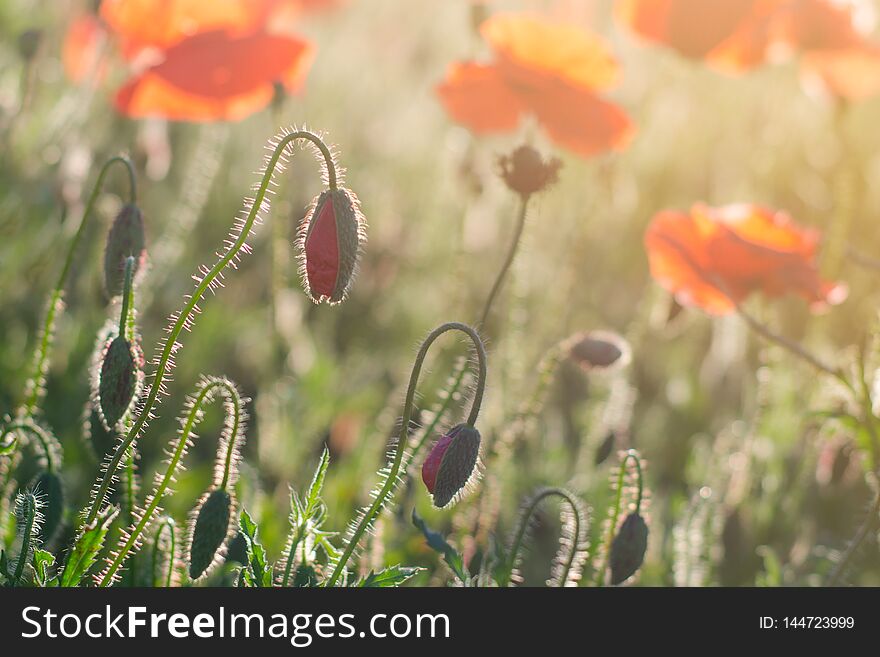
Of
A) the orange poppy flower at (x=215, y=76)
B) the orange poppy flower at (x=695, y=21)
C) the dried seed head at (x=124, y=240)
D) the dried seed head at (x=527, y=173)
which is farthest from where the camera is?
the orange poppy flower at (x=695, y=21)

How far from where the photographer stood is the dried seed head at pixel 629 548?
1.69 m

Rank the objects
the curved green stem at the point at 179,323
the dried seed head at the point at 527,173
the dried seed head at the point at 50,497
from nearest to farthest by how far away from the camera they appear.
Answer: the curved green stem at the point at 179,323, the dried seed head at the point at 50,497, the dried seed head at the point at 527,173

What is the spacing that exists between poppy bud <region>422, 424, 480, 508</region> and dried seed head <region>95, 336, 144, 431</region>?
16.6 inches

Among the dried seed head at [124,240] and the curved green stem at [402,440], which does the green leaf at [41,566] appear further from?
the dried seed head at [124,240]

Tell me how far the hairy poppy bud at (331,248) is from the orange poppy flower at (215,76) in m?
0.96

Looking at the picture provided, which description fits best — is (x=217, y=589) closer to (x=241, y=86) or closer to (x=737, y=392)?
(x=241, y=86)

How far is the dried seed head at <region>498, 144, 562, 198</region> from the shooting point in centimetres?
189

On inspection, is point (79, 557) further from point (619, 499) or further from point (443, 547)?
point (619, 499)

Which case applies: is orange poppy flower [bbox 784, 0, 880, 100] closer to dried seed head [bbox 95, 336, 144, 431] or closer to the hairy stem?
the hairy stem

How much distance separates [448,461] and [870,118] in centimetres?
488

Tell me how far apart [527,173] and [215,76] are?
0.91 m

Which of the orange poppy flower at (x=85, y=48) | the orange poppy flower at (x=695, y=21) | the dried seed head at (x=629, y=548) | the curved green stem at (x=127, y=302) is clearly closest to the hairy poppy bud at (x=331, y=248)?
the curved green stem at (x=127, y=302)

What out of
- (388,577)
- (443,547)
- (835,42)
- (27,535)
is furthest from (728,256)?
(27,535)

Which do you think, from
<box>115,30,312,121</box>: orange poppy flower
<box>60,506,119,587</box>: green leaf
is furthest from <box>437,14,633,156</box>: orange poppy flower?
<box>60,506,119,587</box>: green leaf
